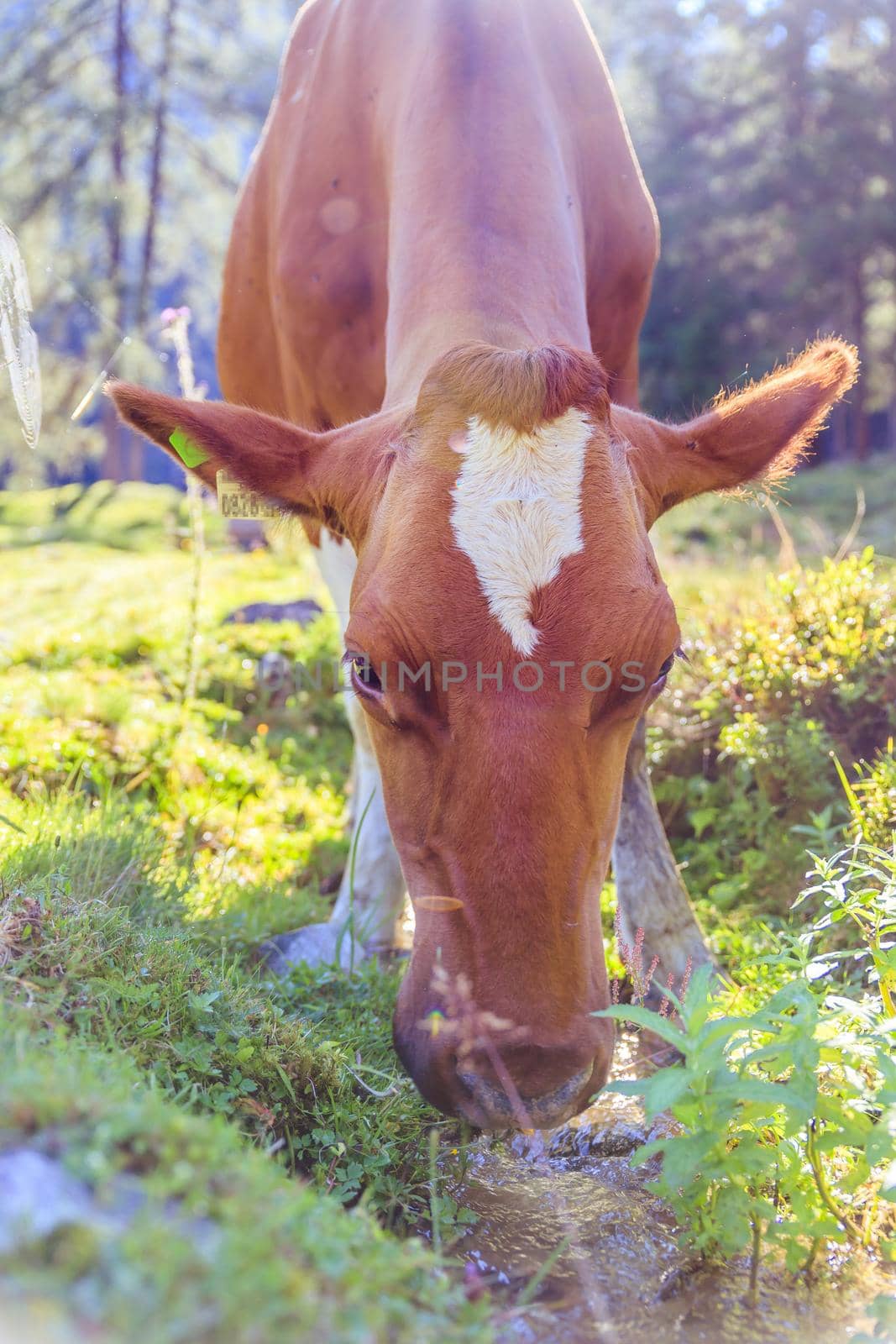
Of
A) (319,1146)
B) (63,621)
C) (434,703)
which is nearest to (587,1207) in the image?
(319,1146)

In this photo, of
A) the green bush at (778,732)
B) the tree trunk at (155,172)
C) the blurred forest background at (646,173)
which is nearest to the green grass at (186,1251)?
the green bush at (778,732)

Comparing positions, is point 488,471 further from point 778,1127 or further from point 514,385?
point 778,1127

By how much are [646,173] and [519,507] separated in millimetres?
24531

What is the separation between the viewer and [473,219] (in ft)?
10.3

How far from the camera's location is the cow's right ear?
2646 mm

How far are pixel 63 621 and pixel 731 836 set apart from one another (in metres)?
4.09

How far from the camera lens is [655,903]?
3.45m

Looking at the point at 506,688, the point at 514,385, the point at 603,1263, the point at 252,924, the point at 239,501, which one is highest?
the point at 514,385

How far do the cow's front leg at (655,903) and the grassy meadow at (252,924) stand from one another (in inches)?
6.0

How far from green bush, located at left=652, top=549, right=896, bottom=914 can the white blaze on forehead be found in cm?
170

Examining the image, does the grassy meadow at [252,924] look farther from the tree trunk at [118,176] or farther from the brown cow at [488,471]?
the tree trunk at [118,176]

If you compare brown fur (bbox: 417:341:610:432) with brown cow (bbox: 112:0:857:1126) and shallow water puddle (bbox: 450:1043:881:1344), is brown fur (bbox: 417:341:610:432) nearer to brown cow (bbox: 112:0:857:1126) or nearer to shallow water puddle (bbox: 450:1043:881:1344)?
brown cow (bbox: 112:0:857:1126)

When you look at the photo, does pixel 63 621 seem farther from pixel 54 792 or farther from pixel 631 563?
pixel 631 563

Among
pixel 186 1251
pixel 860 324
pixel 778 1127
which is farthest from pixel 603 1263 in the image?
pixel 860 324
